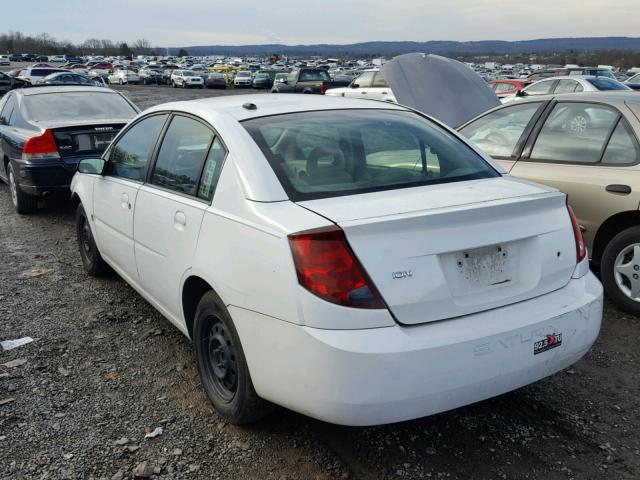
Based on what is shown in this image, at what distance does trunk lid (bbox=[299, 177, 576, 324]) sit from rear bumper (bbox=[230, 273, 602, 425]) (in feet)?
0.30

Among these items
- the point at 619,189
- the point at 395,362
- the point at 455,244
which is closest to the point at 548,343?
the point at 455,244

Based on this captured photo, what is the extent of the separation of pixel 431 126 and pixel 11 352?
3.08 metres

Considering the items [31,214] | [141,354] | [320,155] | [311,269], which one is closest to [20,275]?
[141,354]

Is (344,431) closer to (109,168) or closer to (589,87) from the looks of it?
(109,168)

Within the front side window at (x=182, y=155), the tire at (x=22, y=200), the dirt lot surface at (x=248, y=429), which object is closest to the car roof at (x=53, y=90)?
the tire at (x=22, y=200)

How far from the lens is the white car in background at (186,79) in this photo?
48.8m

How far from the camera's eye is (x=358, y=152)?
10.8 feet

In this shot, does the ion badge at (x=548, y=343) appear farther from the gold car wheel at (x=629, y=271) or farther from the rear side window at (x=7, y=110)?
the rear side window at (x=7, y=110)

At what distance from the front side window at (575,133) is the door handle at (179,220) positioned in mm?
3207

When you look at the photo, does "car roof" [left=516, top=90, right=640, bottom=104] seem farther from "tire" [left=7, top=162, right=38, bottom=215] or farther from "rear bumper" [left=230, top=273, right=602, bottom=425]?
"tire" [left=7, top=162, right=38, bottom=215]

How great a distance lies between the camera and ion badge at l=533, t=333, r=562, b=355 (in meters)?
2.61

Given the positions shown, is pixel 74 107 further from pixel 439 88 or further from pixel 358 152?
pixel 358 152

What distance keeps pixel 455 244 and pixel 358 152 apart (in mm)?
1003

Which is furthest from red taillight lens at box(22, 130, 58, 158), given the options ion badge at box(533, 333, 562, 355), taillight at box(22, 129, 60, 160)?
ion badge at box(533, 333, 562, 355)
